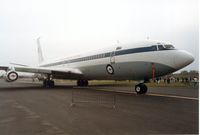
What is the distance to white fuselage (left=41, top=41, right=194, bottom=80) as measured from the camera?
45.9 feet

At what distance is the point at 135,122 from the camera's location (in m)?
6.70

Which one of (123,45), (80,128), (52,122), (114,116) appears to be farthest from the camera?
(123,45)

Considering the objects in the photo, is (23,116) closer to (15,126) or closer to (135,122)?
(15,126)

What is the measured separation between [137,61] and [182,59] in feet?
10.3

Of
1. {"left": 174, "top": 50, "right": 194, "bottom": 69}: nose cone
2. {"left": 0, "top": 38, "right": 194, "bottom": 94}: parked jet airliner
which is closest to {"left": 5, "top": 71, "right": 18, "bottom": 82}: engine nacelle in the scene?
{"left": 0, "top": 38, "right": 194, "bottom": 94}: parked jet airliner

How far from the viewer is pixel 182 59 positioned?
13.7 meters

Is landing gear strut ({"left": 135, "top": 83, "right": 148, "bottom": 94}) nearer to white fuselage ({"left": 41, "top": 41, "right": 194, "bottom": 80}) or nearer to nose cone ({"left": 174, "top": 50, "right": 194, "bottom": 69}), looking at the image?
white fuselage ({"left": 41, "top": 41, "right": 194, "bottom": 80})

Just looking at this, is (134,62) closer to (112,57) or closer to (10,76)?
(112,57)

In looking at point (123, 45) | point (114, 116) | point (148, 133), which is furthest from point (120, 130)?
point (123, 45)

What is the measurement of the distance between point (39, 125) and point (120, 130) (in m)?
2.21

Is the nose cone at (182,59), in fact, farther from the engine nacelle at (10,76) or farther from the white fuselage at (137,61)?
the engine nacelle at (10,76)

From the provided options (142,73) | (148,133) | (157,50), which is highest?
(157,50)

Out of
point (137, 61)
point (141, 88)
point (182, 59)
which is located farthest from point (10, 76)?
point (182, 59)

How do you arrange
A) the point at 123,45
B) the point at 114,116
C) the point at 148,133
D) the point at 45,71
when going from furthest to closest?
the point at 45,71 → the point at 123,45 → the point at 114,116 → the point at 148,133
